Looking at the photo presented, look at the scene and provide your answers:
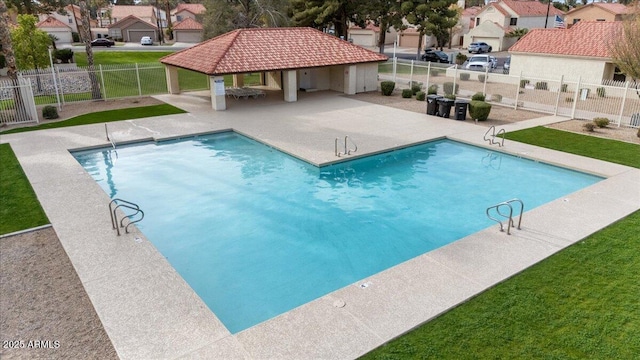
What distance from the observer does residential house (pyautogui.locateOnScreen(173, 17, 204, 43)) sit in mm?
75062

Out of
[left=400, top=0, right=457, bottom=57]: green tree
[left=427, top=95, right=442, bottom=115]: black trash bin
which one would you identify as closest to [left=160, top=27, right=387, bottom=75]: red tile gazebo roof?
[left=427, top=95, right=442, bottom=115]: black trash bin

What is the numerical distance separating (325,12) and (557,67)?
22.1m

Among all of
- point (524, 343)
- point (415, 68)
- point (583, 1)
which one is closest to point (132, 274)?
point (524, 343)

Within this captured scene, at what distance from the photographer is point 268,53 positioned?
26500mm

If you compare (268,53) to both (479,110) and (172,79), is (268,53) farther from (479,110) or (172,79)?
(479,110)

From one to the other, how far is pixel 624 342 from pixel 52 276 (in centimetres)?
1039

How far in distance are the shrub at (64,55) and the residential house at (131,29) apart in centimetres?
3516

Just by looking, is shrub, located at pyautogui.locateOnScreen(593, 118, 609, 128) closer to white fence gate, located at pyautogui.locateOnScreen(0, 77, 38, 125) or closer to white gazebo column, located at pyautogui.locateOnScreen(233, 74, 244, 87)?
white gazebo column, located at pyautogui.locateOnScreen(233, 74, 244, 87)

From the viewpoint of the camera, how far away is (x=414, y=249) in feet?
36.8

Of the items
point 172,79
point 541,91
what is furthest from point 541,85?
point 172,79

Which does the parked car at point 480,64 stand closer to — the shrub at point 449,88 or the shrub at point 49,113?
the shrub at point 449,88

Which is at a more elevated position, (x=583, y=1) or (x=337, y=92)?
(x=583, y=1)

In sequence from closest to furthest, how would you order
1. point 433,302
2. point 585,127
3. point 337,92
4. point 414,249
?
point 433,302
point 414,249
point 585,127
point 337,92

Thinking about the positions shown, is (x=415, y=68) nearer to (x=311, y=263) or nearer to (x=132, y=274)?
(x=311, y=263)
